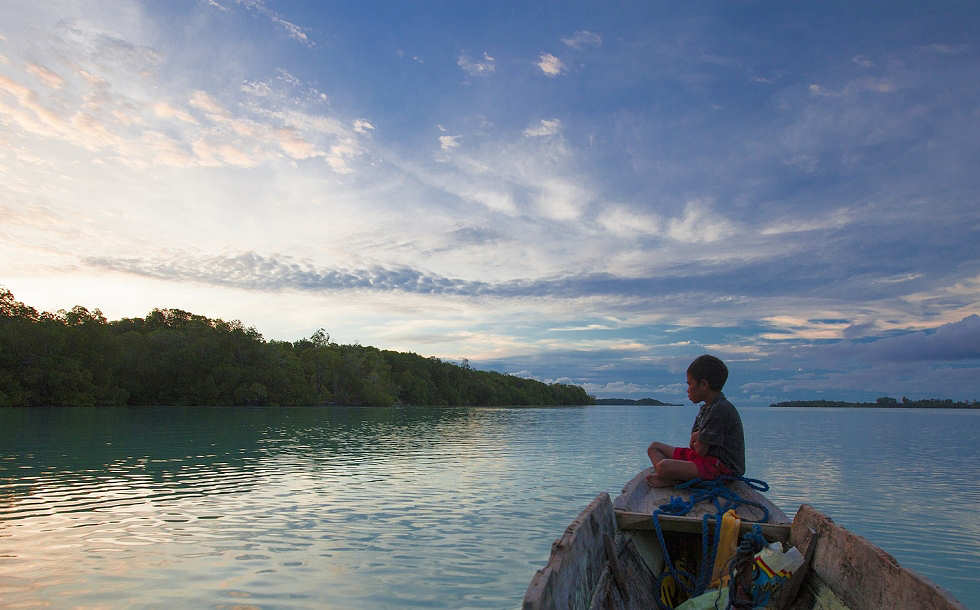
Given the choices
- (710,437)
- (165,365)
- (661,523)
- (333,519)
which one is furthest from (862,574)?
(165,365)

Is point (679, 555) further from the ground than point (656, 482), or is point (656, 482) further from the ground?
point (656, 482)

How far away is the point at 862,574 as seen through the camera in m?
3.95

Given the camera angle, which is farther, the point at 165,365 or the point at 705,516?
the point at 165,365

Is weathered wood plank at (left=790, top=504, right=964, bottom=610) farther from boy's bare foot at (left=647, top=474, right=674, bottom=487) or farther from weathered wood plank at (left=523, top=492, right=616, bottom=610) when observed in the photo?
boy's bare foot at (left=647, top=474, right=674, bottom=487)

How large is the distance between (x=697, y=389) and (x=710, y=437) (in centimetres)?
56

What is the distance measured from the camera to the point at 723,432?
22.2 feet

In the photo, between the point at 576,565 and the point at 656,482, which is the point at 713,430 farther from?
the point at 576,565

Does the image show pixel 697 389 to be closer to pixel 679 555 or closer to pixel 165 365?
pixel 679 555

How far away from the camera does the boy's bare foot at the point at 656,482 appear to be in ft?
23.1

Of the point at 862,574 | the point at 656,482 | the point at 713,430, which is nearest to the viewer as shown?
the point at 862,574

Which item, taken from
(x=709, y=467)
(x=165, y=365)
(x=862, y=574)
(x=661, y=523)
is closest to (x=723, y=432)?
(x=709, y=467)

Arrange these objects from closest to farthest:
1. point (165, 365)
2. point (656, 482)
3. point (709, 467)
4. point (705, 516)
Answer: point (705, 516) < point (709, 467) < point (656, 482) < point (165, 365)

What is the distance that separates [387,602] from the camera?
6539mm

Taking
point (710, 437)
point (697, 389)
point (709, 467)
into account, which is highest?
point (697, 389)
